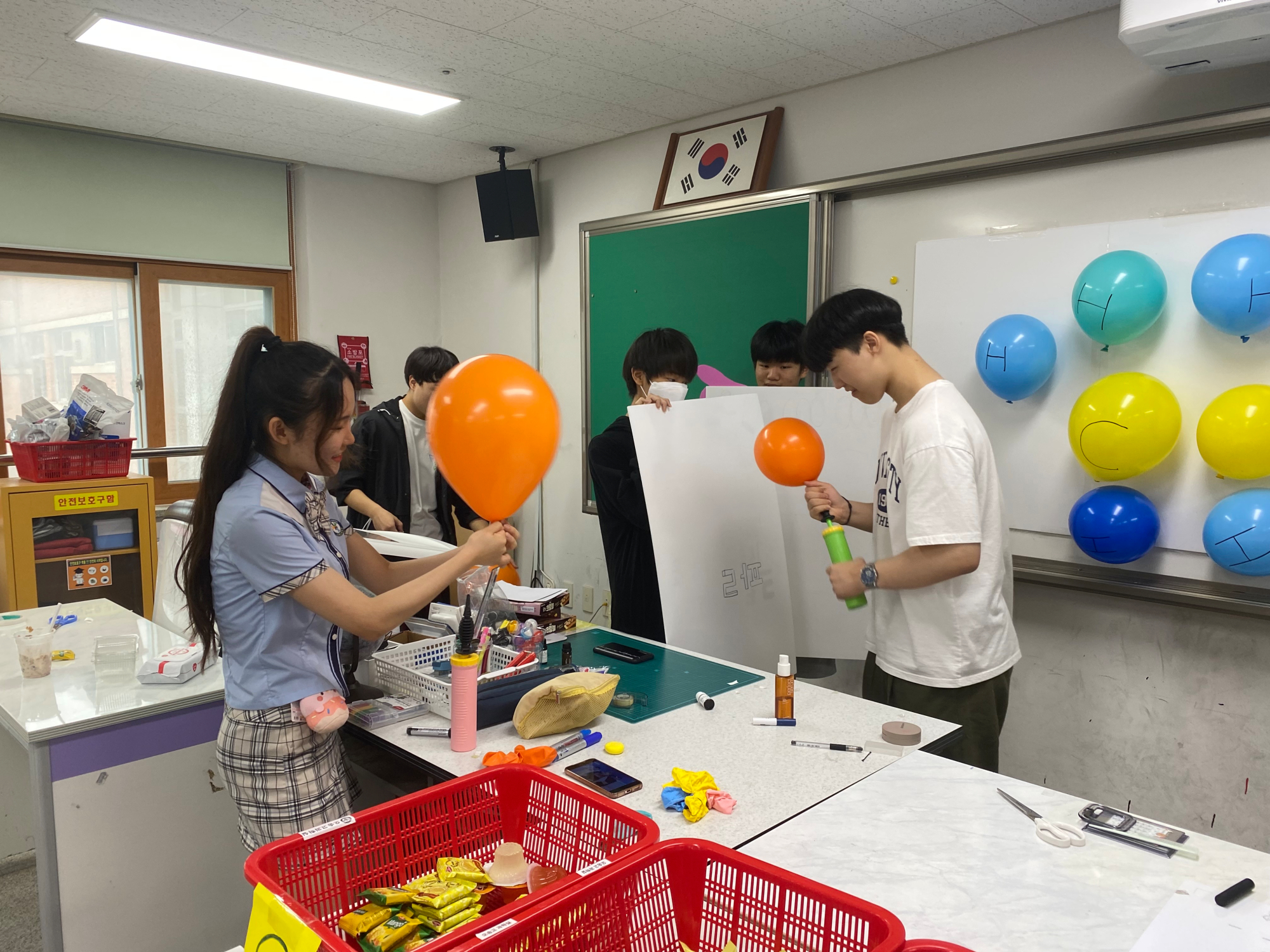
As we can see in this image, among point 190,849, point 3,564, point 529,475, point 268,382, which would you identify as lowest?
point 190,849

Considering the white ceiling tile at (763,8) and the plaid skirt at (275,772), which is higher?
the white ceiling tile at (763,8)

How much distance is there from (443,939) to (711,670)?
1374mm

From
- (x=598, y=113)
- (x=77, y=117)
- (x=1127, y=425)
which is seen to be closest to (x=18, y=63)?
(x=77, y=117)

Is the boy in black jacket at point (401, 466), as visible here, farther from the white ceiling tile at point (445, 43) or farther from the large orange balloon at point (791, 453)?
the large orange balloon at point (791, 453)

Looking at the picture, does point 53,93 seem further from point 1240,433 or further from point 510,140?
point 1240,433

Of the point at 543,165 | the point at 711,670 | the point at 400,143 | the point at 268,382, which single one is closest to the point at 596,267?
the point at 543,165

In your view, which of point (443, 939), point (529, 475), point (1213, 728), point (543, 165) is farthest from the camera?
point (543, 165)

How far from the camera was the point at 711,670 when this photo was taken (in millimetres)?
2176

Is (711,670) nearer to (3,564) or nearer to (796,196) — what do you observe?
(796,196)

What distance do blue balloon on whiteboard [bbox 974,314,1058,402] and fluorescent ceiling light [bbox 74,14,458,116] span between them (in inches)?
99.5

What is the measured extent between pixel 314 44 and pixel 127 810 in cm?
269

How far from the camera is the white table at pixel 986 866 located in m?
1.11

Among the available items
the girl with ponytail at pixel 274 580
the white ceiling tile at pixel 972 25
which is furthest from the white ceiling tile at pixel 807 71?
the girl with ponytail at pixel 274 580

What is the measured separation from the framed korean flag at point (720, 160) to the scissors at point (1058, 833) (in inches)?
115
